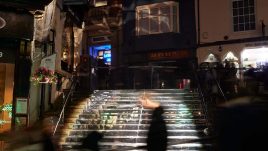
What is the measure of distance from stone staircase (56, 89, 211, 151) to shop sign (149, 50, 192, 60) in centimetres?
952

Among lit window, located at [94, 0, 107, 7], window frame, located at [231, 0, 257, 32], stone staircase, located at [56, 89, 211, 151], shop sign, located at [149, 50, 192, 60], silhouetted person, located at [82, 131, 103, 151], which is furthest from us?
lit window, located at [94, 0, 107, 7]

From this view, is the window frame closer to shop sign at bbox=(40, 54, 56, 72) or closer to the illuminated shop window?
the illuminated shop window

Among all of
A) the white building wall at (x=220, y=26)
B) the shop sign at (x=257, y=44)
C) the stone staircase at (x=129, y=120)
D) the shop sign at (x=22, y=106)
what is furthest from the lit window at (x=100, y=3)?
the shop sign at (x=22, y=106)

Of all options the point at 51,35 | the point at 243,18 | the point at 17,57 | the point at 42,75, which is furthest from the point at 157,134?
the point at 243,18

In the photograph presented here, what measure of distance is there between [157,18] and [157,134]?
71.9ft

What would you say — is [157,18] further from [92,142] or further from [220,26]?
[92,142]

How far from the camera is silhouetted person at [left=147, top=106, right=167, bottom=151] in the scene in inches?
228

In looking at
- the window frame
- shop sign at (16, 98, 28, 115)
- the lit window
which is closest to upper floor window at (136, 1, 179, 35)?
the lit window

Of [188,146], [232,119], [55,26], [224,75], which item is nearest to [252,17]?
[224,75]

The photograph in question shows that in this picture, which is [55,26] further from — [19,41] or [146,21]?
[146,21]

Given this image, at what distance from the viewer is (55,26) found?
16562mm

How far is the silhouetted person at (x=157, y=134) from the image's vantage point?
580cm

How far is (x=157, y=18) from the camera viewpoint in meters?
27.2

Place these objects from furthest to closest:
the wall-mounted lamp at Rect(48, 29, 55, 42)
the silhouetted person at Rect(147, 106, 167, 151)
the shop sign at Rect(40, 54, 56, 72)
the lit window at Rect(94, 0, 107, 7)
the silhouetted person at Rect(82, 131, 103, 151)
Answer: the lit window at Rect(94, 0, 107, 7) < the wall-mounted lamp at Rect(48, 29, 55, 42) < the shop sign at Rect(40, 54, 56, 72) < the silhouetted person at Rect(147, 106, 167, 151) < the silhouetted person at Rect(82, 131, 103, 151)
